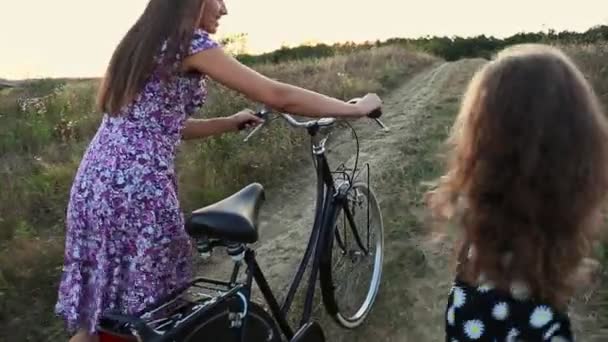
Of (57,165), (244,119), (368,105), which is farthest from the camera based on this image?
(57,165)

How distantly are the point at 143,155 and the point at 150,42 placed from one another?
1.45 feet

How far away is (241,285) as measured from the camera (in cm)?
328

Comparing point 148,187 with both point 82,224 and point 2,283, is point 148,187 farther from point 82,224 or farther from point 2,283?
point 2,283

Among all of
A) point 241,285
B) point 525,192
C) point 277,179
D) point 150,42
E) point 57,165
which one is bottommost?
point 277,179

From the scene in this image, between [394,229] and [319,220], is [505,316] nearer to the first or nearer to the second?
[319,220]

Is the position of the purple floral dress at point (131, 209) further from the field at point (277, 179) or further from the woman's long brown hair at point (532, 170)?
the field at point (277, 179)

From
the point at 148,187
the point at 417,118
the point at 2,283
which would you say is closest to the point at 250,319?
the point at 148,187

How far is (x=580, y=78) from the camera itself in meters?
2.37

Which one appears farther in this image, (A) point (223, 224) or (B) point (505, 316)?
(A) point (223, 224)

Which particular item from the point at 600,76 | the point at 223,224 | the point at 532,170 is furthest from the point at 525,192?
the point at 600,76

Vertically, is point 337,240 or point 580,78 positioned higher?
point 580,78

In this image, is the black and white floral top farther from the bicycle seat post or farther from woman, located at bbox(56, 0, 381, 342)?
woman, located at bbox(56, 0, 381, 342)

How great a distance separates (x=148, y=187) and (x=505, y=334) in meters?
1.56

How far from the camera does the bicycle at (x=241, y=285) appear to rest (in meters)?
3.07
